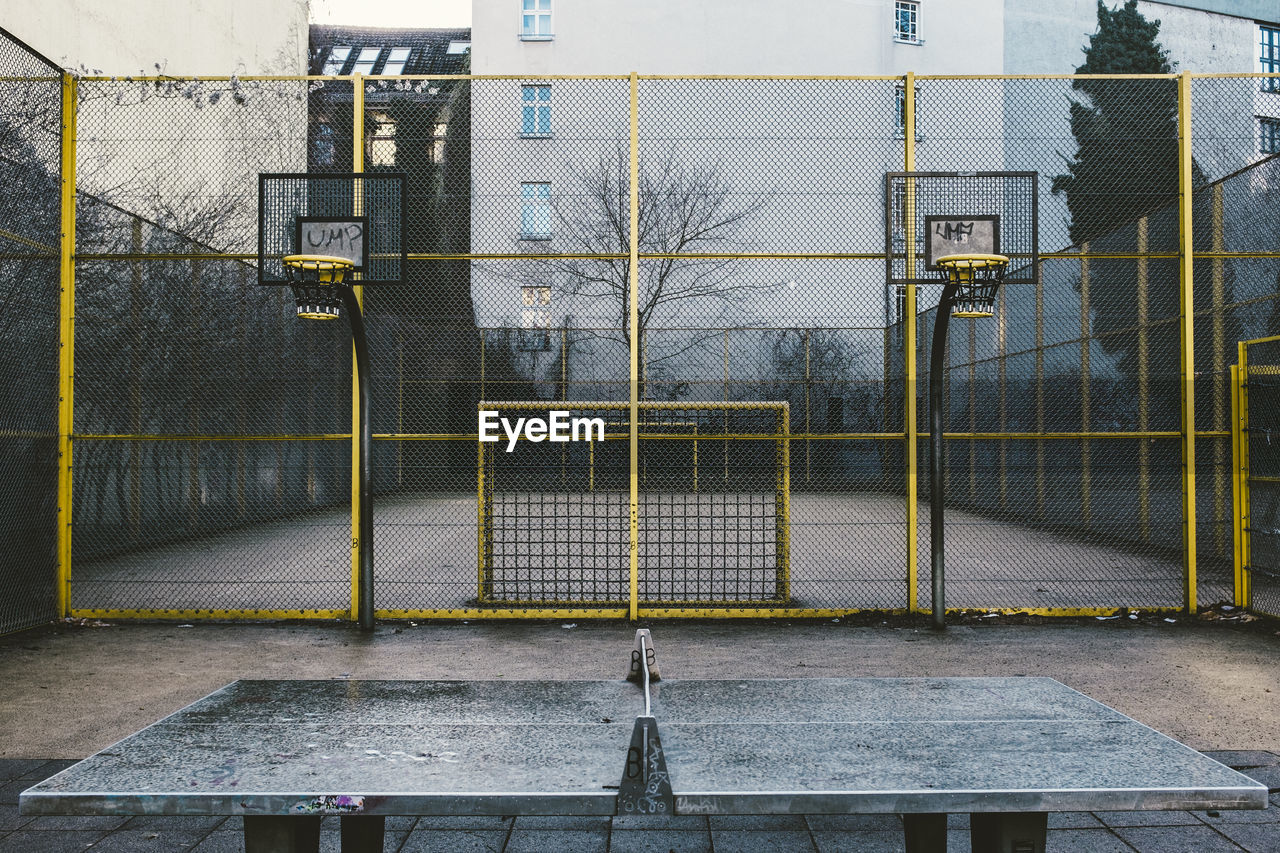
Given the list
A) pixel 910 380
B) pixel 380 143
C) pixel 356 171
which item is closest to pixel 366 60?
pixel 380 143

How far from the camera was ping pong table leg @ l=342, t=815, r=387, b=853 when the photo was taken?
2574 mm

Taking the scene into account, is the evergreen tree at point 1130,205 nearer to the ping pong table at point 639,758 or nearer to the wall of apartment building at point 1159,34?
the ping pong table at point 639,758

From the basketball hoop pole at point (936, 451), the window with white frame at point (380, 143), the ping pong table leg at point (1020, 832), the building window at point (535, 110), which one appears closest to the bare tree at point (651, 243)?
the building window at point (535, 110)

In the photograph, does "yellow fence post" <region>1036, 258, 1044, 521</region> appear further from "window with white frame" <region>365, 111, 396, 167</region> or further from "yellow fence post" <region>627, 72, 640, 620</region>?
"window with white frame" <region>365, 111, 396, 167</region>

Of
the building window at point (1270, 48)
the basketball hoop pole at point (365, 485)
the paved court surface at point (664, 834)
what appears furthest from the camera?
the building window at point (1270, 48)

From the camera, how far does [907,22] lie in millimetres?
26344

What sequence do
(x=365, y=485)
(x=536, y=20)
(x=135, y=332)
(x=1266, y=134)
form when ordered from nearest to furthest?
(x=365, y=485)
(x=135, y=332)
(x=1266, y=134)
(x=536, y=20)

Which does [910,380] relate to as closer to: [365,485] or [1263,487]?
[1263,487]

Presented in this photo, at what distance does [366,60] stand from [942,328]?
95.3 feet

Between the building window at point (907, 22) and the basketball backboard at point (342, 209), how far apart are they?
23.5 meters

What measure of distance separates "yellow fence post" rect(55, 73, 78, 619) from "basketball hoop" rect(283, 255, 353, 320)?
7.06ft

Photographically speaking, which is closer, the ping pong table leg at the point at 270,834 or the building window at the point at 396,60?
the ping pong table leg at the point at 270,834

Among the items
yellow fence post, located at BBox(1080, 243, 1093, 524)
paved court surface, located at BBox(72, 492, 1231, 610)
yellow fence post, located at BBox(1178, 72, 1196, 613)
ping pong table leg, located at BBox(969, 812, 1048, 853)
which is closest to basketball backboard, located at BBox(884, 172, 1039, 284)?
yellow fence post, located at BBox(1178, 72, 1196, 613)

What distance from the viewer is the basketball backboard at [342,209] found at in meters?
6.69
